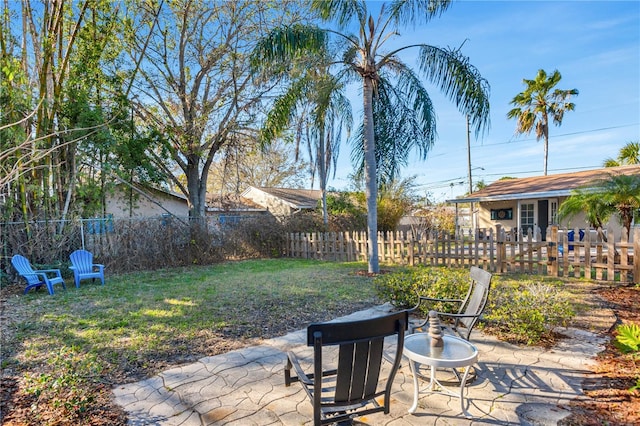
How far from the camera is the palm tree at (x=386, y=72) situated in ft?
25.4

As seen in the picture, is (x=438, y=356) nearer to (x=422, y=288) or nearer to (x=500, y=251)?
(x=422, y=288)

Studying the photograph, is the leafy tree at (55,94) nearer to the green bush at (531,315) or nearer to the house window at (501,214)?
the green bush at (531,315)

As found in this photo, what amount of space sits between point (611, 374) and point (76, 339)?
577 centimetres

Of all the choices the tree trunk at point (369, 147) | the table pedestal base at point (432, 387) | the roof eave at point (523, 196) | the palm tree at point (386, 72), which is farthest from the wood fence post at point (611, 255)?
the roof eave at point (523, 196)

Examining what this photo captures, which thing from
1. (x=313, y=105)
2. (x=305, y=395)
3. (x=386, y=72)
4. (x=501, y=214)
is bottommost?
(x=305, y=395)

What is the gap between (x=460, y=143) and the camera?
24.1 meters

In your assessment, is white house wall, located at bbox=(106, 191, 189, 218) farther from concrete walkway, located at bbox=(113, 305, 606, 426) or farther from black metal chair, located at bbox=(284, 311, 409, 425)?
black metal chair, located at bbox=(284, 311, 409, 425)

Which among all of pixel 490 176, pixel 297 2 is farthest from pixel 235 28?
pixel 490 176

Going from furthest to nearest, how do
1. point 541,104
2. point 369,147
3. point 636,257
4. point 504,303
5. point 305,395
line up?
point 541,104
point 369,147
point 636,257
point 504,303
point 305,395

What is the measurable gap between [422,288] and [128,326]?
13.4 ft

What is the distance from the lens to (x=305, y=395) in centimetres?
289

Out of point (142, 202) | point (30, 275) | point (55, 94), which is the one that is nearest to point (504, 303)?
point (30, 275)

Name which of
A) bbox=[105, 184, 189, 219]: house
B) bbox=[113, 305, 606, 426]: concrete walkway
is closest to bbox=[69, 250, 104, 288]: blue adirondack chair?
bbox=[105, 184, 189, 219]: house

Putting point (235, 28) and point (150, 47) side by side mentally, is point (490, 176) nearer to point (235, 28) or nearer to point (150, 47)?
point (235, 28)
